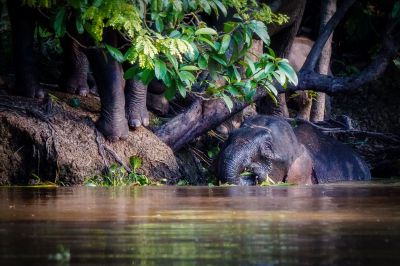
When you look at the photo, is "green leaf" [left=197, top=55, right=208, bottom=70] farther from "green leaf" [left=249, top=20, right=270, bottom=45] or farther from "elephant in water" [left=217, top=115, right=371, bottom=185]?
"elephant in water" [left=217, top=115, right=371, bottom=185]

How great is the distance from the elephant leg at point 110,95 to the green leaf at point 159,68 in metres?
2.68

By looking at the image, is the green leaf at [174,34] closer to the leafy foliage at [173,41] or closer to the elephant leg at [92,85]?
the leafy foliage at [173,41]

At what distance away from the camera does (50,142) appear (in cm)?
1147

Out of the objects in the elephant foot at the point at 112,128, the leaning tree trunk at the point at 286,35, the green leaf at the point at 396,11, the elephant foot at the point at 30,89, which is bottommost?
the elephant foot at the point at 112,128

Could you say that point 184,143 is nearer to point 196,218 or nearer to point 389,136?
point 389,136

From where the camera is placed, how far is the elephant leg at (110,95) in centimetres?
1180

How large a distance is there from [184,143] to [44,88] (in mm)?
1976

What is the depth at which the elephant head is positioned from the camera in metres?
12.5

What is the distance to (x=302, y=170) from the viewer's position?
44.9ft

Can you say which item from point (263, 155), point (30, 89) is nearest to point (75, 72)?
point (30, 89)

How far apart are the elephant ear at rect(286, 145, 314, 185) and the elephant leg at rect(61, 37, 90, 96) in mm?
2897

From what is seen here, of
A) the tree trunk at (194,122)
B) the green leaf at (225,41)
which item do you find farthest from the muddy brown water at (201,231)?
the tree trunk at (194,122)

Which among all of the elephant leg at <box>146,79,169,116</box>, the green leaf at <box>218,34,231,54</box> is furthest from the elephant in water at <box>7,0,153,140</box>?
the green leaf at <box>218,34,231,54</box>

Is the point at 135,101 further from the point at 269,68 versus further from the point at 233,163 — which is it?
the point at 269,68
